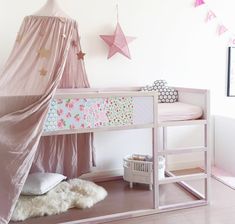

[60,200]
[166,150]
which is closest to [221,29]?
[166,150]

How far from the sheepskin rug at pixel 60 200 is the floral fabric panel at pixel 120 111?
70cm

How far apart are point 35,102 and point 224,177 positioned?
80.9 inches

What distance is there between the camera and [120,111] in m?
2.15

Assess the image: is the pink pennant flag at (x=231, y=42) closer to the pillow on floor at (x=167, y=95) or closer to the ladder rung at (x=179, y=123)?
the pillow on floor at (x=167, y=95)

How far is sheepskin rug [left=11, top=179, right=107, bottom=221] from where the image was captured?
2223 mm

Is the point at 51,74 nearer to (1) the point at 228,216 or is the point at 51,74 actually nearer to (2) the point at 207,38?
(1) the point at 228,216

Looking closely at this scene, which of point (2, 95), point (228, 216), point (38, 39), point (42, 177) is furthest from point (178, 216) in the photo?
point (38, 39)

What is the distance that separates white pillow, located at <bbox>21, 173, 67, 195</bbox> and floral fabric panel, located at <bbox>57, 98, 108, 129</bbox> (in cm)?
63

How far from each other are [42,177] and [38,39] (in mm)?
1100

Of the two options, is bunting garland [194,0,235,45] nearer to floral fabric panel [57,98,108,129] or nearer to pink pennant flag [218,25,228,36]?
pink pennant flag [218,25,228,36]

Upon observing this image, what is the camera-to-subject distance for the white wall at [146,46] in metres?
2.81

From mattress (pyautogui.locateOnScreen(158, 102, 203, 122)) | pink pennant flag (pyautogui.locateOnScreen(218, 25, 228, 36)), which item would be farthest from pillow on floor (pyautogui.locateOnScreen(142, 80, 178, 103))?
pink pennant flag (pyautogui.locateOnScreen(218, 25, 228, 36))

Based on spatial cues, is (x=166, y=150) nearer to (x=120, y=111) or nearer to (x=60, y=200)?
(x=120, y=111)

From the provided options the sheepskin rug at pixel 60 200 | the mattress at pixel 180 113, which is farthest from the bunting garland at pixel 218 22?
the sheepskin rug at pixel 60 200
